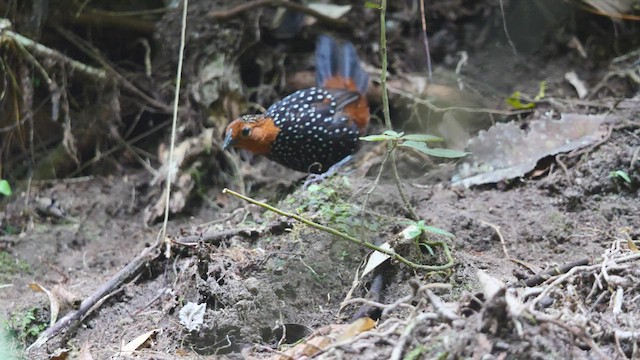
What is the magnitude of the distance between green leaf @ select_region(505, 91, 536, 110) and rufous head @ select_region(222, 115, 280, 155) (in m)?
1.53

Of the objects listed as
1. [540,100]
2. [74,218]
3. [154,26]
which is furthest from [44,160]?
[540,100]

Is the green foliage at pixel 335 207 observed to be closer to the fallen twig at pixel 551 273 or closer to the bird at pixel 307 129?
the fallen twig at pixel 551 273

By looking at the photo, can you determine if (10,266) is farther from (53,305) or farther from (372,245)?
(372,245)

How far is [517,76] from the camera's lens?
495cm

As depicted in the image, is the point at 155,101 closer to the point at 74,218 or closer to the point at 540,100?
the point at 74,218

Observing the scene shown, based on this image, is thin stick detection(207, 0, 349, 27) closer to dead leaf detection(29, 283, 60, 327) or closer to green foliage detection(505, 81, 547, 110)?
green foliage detection(505, 81, 547, 110)

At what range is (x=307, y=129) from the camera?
446 cm

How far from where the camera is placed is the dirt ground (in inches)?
77.8

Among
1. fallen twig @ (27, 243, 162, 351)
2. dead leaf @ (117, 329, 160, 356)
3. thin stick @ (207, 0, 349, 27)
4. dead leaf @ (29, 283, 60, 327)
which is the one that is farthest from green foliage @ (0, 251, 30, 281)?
thin stick @ (207, 0, 349, 27)

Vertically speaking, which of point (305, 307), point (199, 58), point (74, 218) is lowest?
point (74, 218)

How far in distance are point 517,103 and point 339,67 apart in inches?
48.4

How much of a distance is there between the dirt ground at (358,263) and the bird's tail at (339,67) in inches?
20.5

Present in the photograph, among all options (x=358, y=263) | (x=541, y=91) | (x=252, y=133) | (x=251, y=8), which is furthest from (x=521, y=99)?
(x=358, y=263)

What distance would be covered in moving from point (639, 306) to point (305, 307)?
118 cm
